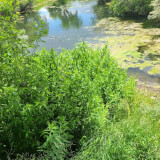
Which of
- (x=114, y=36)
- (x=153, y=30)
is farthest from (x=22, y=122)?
(x=153, y=30)

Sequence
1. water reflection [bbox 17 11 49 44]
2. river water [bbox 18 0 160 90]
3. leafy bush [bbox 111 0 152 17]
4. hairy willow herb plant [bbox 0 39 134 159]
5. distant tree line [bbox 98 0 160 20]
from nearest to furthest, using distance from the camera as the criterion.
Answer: hairy willow herb plant [bbox 0 39 134 159], water reflection [bbox 17 11 49 44], river water [bbox 18 0 160 90], distant tree line [bbox 98 0 160 20], leafy bush [bbox 111 0 152 17]

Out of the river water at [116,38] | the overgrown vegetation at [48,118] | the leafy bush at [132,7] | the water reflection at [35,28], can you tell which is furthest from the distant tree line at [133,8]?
the overgrown vegetation at [48,118]

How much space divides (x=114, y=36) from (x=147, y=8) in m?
5.59

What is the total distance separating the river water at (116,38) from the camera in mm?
→ 7480

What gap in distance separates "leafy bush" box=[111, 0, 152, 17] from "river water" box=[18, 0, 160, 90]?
1060 millimetres

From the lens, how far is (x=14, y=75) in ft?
7.56

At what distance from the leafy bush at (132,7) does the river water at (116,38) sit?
1060 mm

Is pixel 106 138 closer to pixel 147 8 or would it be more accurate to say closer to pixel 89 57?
pixel 89 57

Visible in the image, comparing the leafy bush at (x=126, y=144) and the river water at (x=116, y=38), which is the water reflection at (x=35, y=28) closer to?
the river water at (x=116, y=38)

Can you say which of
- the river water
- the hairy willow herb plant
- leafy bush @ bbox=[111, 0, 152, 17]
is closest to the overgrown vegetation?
the hairy willow herb plant

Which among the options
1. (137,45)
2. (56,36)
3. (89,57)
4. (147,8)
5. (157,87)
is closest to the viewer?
(89,57)

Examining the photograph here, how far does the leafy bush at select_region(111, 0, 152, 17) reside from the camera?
14.4 m

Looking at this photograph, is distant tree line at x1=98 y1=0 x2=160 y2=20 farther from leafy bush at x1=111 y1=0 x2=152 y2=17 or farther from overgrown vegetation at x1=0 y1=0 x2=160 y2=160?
overgrown vegetation at x1=0 y1=0 x2=160 y2=160

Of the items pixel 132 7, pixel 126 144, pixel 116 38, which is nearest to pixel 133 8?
pixel 132 7
